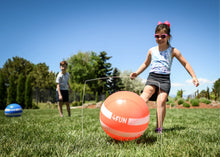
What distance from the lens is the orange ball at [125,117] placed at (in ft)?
7.30

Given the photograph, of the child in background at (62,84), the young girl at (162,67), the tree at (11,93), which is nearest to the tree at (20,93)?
the tree at (11,93)

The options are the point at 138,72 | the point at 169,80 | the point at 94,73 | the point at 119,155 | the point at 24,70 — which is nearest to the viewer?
the point at 119,155

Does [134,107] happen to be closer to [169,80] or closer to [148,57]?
[169,80]

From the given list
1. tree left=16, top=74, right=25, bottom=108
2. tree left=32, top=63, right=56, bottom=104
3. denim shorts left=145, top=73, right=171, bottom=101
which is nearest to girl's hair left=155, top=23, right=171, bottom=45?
denim shorts left=145, top=73, right=171, bottom=101

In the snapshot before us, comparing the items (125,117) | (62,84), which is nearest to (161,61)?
(125,117)

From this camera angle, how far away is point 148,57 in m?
3.57

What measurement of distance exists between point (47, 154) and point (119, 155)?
80cm

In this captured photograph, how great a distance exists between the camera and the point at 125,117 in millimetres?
2219

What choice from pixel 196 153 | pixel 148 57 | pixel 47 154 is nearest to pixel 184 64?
pixel 148 57

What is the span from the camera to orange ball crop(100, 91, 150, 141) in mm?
2227

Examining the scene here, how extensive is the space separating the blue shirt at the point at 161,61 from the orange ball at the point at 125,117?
42.3 inches

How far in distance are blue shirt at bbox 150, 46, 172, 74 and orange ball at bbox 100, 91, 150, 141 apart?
42.3 inches

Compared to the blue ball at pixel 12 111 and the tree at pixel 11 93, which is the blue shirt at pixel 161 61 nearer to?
the blue ball at pixel 12 111

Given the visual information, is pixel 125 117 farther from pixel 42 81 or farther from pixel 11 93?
pixel 42 81
